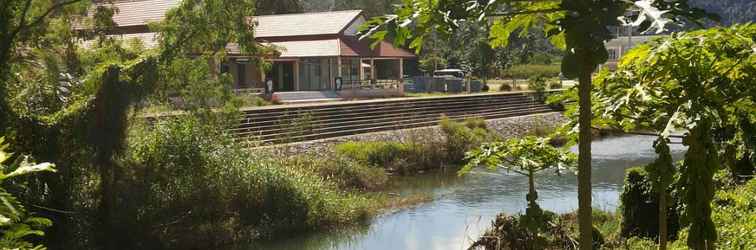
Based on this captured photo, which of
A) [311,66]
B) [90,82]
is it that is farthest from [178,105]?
[311,66]

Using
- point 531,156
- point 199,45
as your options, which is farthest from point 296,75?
point 531,156

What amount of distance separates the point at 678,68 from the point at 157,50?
10.2m

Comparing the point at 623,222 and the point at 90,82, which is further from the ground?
the point at 90,82

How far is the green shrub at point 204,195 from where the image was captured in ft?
40.2

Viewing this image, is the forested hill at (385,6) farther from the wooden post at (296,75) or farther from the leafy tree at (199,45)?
the leafy tree at (199,45)

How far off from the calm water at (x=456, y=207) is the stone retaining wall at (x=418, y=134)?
2161mm

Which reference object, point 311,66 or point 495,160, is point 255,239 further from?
point 311,66

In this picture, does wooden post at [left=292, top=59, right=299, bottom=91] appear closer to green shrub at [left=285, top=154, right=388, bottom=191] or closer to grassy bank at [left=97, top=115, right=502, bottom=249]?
green shrub at [left=285, top=154, right=388, bottom=191]

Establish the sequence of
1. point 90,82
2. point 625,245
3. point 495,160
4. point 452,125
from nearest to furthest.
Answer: point 495,160, point 625,245, point 90,82, point 452,125

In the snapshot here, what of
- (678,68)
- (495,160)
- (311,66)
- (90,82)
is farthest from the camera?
(311,66)

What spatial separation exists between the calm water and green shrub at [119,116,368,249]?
0.50m

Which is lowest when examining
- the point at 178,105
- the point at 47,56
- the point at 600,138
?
the point at 600,138

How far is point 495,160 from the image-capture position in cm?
573

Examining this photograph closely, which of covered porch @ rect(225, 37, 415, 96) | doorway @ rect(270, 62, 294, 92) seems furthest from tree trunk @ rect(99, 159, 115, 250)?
doorway @ rect(270, 62, 294, 92)
